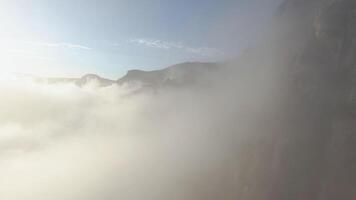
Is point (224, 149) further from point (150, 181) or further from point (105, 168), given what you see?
point (105, 168)

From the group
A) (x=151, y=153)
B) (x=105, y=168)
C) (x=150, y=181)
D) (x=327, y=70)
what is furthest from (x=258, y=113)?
(x=105, y=168)

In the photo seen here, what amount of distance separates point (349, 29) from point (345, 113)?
46.2ft

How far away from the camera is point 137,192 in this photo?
5551 inches

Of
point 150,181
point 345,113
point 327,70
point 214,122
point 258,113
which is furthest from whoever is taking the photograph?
point 150,181

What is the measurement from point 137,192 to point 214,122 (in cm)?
4324

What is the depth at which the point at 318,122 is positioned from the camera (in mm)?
72312

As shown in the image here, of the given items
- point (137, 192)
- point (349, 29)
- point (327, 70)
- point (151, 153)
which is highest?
point (349, 29)

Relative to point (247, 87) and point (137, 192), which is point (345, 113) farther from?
point (137, 192)

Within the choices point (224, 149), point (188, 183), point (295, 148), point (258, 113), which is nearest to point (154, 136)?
point (188, 183)

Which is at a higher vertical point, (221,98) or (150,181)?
(221,98)

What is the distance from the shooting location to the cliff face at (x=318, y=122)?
6812cm

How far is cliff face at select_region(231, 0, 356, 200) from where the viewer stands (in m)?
68.1

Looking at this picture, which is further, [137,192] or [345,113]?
[137,192]

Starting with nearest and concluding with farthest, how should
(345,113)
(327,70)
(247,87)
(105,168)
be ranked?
→ 1. (345,113)
2. (327,70)
3. (247,87)
4. (105,168)
